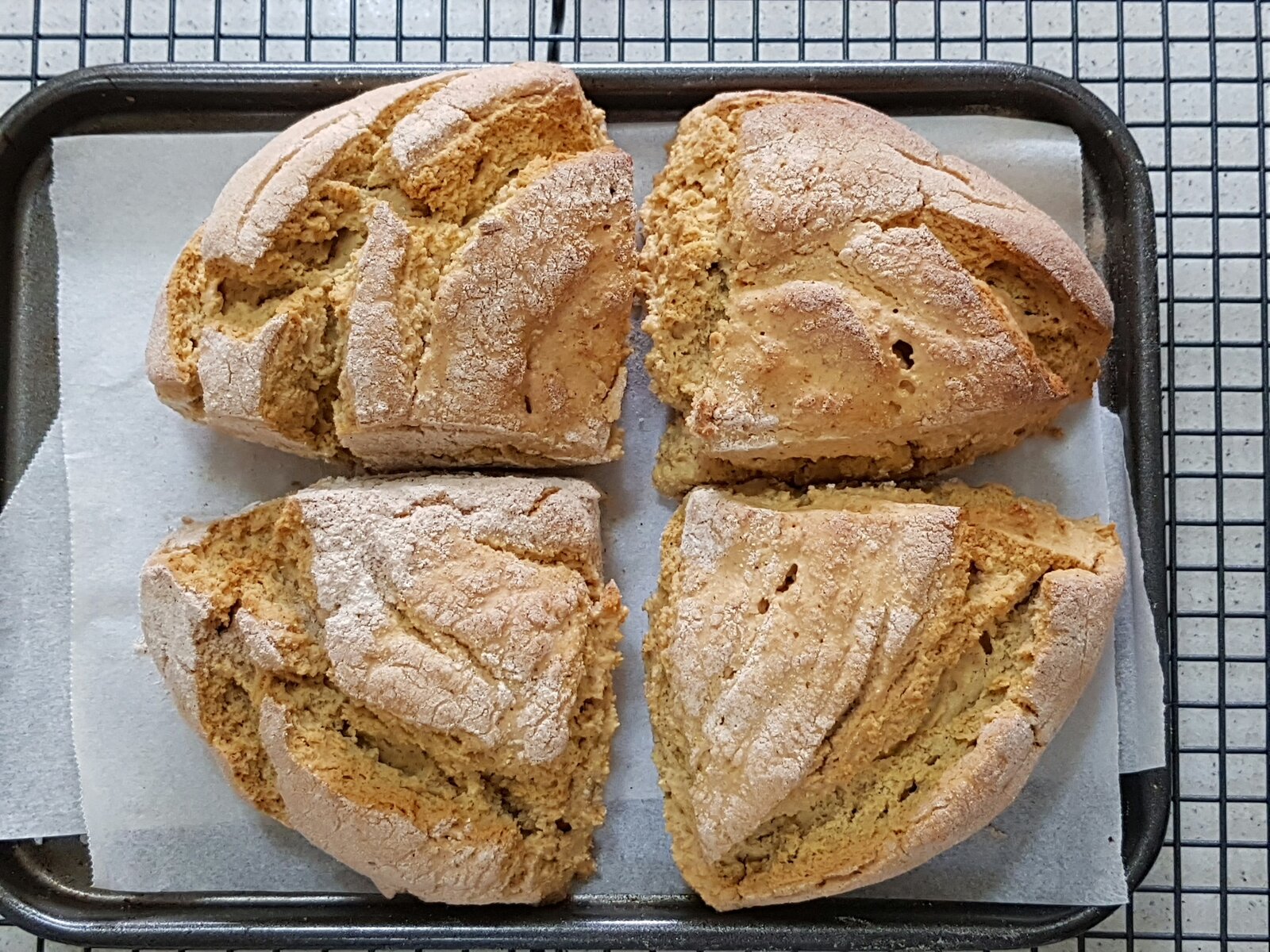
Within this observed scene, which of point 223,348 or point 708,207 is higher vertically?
point 708,207

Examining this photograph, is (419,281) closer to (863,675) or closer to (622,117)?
(622,117)

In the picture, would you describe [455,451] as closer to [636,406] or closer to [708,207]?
[636,406]

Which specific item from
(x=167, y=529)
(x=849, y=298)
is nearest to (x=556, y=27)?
(x=849, y=298)

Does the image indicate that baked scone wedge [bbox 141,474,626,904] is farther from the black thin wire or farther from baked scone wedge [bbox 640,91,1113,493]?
the black thin wire

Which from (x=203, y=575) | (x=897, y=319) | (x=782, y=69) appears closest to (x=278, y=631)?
(x=203, y=575)

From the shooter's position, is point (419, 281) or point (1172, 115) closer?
point (419, 281)

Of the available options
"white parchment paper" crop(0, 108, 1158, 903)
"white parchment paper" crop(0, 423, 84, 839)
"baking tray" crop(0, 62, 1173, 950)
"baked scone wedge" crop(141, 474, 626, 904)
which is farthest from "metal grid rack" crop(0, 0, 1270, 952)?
"baked scone wedge" crop(141, 474, 626, 904)
